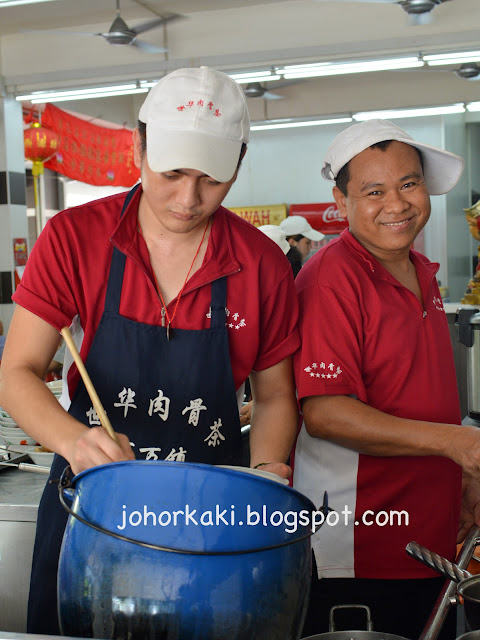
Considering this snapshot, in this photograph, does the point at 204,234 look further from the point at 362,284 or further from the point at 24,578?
the point at 24,578

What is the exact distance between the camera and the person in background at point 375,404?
1.65 meters

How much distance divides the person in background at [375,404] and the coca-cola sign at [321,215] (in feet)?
29.9

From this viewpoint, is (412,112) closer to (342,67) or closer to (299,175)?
(299,175)

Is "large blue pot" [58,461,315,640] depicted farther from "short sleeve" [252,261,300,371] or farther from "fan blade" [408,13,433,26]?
"fan blade" [408,13,433,26]

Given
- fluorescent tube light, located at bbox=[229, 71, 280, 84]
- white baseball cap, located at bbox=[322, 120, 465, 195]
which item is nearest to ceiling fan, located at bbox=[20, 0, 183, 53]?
fluorescent tube light, located at bbox=[229, 71, 280, 84]

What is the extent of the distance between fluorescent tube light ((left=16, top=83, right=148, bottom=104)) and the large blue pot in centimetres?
671

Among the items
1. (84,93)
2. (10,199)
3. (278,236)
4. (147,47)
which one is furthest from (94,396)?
(10,199)

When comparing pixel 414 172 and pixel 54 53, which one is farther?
pixel 54 53

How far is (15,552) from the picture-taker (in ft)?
6.42

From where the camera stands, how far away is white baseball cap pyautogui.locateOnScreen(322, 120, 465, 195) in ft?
5.68

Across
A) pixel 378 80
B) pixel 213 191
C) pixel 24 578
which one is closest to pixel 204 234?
pixel 213 191

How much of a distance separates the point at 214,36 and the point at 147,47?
0.87m

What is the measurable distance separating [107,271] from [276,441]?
492 millimetres

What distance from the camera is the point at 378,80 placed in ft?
33.7
